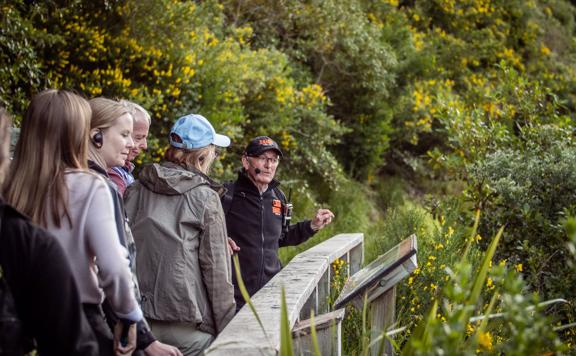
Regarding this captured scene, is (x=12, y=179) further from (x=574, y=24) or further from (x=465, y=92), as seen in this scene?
(x=574, y=24)

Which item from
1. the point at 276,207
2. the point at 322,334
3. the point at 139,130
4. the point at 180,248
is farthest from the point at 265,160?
the point at 322,334

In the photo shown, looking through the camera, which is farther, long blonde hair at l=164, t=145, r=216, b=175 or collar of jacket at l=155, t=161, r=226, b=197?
long blonde hair at l=164, t=145, r=216, b=175

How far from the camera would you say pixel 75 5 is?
751 cm

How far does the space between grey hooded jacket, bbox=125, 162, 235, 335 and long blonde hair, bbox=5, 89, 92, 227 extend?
3.09ft

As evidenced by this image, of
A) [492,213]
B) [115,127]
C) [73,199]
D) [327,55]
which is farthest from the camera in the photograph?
[327,55]

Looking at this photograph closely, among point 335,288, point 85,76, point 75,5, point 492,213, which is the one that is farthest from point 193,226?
point 75,5

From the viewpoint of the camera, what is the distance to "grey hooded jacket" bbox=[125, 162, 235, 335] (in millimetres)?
3418

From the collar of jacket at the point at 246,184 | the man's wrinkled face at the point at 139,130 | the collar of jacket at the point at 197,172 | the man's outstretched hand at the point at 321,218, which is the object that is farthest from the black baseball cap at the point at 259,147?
the collar of jacket at the point at 197,172

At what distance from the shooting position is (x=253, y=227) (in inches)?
183

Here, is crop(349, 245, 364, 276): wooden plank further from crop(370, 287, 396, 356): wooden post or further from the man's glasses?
crop(370, 287, 396, 356): wooden post

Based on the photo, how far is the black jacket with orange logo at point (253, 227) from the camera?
460cm

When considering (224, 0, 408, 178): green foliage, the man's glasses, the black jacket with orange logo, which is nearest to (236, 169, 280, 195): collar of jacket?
the black jacket with orange logo

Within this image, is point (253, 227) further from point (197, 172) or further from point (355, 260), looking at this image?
point (355, 260)

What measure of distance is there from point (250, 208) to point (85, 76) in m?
3.39
